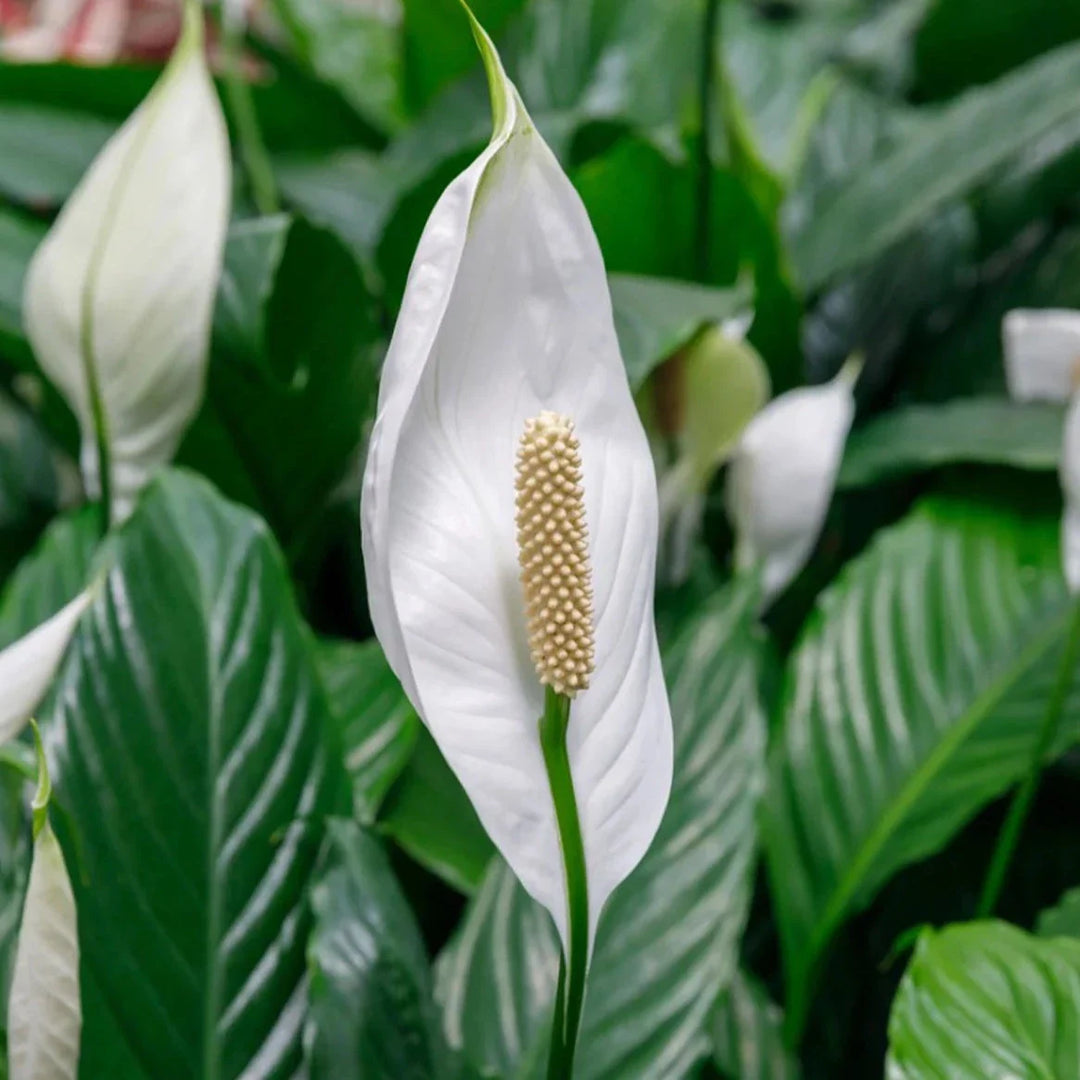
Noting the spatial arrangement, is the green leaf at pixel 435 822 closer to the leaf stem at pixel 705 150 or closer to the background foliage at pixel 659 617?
the background foliage at pixel 659 617

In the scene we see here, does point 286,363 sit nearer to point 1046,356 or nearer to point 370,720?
point 370,720

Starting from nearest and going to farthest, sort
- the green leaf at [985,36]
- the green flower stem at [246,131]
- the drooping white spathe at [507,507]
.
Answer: the drooping white spathe at [507,507] → the green flower stem at [246,131] → the green leaf at [985,36]

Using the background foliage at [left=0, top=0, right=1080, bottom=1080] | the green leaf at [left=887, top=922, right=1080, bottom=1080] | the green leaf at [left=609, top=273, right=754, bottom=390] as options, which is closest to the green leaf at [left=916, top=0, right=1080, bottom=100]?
the background foliage at [left=0, top=0, right=1080, bottom=1080]

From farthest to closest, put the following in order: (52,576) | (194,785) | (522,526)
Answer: (52,576) → (194,785) → (522,526)

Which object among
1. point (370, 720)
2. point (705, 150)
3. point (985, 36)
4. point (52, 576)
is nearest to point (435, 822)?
point (370, 720)

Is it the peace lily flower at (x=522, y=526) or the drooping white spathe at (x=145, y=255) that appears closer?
the peace lily flower at (x=522, y=526)

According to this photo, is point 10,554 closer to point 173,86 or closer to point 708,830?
point 173,86

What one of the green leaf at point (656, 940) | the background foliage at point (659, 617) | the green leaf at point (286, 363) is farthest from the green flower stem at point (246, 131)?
the green leaf at point (656, 940)

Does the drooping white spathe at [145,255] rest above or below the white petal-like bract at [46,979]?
above
